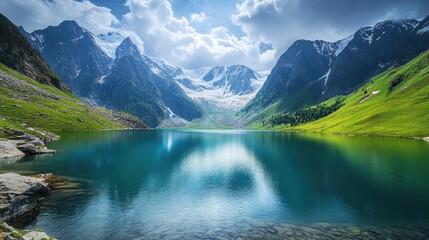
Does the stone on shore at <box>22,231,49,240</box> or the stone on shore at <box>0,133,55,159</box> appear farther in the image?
the stone on shore at <box>0,133,55,159</box>

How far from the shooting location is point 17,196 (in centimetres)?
3469

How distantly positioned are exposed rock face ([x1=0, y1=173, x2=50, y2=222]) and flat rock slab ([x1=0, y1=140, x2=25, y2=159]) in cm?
4442

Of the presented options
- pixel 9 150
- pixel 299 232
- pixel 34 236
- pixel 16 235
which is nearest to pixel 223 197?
pixel 299 232

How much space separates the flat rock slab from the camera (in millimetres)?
74919

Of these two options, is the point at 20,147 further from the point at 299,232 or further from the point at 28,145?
the point at 299,232

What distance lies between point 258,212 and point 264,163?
4475 cm

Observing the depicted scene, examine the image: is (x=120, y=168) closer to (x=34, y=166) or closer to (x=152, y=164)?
(x=152, y=164)

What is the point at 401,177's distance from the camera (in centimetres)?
5891

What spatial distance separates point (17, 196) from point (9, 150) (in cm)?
5346

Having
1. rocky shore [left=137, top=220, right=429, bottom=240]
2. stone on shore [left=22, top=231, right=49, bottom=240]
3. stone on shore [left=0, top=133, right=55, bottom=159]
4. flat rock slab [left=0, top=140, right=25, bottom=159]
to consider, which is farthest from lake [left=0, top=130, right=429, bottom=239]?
stone on shore [left=0, top=133, right=55, bottom=159]

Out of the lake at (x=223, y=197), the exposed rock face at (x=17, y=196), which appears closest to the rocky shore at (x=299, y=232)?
the lake at (x=223, y=197)

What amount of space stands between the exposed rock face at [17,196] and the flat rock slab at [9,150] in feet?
146

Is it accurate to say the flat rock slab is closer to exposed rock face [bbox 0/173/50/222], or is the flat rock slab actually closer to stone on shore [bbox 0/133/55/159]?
stone on shore [bbox 0/133/55/159]

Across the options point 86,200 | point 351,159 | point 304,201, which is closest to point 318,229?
point 304,201
